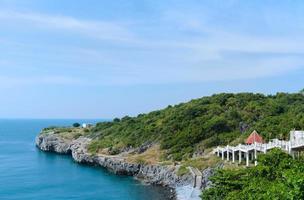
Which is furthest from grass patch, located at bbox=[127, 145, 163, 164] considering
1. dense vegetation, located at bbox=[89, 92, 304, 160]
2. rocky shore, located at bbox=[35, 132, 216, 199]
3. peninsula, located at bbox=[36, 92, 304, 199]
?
dense vegetation, located at bbox=[89, 92, 304, 160]

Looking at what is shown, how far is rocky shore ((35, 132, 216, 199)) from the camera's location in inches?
2032

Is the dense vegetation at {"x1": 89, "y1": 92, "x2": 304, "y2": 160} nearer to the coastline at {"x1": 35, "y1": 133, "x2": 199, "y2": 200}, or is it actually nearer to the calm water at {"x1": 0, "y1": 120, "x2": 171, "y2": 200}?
the coastline at {"x1": 35, "y1": 133, "x2": 199, "y2": 200}

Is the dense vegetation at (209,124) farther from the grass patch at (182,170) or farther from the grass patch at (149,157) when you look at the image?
the grass patch at (182,170)

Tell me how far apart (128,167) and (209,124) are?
13555 millimetres

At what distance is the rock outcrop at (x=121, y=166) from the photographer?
5303cm

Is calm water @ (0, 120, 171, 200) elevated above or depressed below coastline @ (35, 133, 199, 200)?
below

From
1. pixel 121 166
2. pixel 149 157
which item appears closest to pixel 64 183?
pixel 121 166

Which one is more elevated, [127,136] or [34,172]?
[127,136]

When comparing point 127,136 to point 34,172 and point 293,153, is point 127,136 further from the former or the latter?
point 293,153

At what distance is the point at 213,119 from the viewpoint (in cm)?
6875

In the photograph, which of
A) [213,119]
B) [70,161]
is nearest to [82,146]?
[70,161]

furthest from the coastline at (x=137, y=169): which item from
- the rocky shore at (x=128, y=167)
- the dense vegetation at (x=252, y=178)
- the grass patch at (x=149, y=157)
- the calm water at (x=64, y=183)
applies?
the dense vegetation at (x=252, y=178)

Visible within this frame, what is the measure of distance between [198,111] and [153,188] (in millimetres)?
26352

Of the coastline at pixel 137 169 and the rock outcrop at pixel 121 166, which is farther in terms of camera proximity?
the rock outcrop at pixel 121 166
